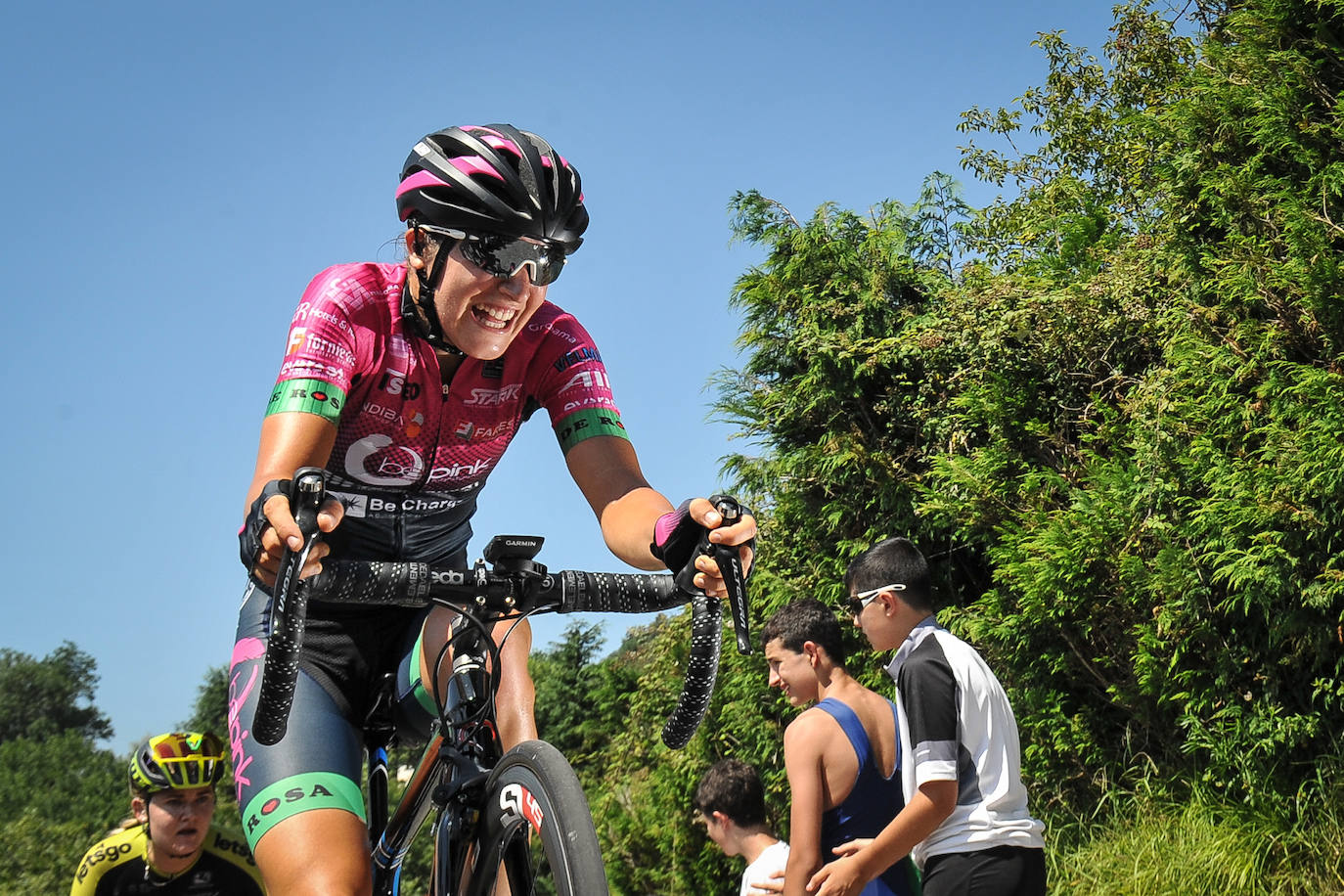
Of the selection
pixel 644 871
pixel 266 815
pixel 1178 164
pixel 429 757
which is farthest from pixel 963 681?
pixel 644 871

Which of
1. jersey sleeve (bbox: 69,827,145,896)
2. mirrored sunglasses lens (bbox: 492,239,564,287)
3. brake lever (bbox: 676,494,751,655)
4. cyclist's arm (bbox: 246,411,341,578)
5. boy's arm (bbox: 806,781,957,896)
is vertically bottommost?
boy's arm (bbox: 806,781,957,896)

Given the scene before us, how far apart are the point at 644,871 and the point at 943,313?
20.0ft

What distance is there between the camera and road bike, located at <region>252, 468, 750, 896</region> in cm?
198

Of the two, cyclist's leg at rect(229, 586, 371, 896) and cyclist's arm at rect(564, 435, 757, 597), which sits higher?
cyclist's arm at rect(564, 435, 757, 597)

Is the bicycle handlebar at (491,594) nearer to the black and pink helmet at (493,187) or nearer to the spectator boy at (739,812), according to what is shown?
the black and pink helmet at (493,187)

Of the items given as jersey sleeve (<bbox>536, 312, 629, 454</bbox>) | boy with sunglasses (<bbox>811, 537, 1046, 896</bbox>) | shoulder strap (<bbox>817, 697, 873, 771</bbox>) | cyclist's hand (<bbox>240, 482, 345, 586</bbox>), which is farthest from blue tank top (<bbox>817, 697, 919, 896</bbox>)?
cyclist's hand (<bbox>240, 482, 345, 586</bbox>)

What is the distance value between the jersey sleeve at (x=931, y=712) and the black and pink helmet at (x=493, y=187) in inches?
75.1

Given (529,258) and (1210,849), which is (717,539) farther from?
(1210,849)

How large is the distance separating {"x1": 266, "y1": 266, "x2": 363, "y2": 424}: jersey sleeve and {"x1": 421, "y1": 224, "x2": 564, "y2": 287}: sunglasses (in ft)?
0.95

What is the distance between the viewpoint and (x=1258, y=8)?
269 inches

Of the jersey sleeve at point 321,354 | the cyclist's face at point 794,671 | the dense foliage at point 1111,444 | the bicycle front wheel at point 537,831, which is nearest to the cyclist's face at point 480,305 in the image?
the jersey sleeve at point 321,354

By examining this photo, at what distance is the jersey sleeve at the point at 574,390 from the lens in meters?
3.06

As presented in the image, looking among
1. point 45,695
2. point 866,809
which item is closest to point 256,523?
point 866,809

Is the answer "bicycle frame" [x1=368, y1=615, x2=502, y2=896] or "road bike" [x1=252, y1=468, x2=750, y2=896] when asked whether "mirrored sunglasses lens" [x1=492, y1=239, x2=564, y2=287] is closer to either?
"road bike" [x1=252, y1=468, x2=750, y2=896]
